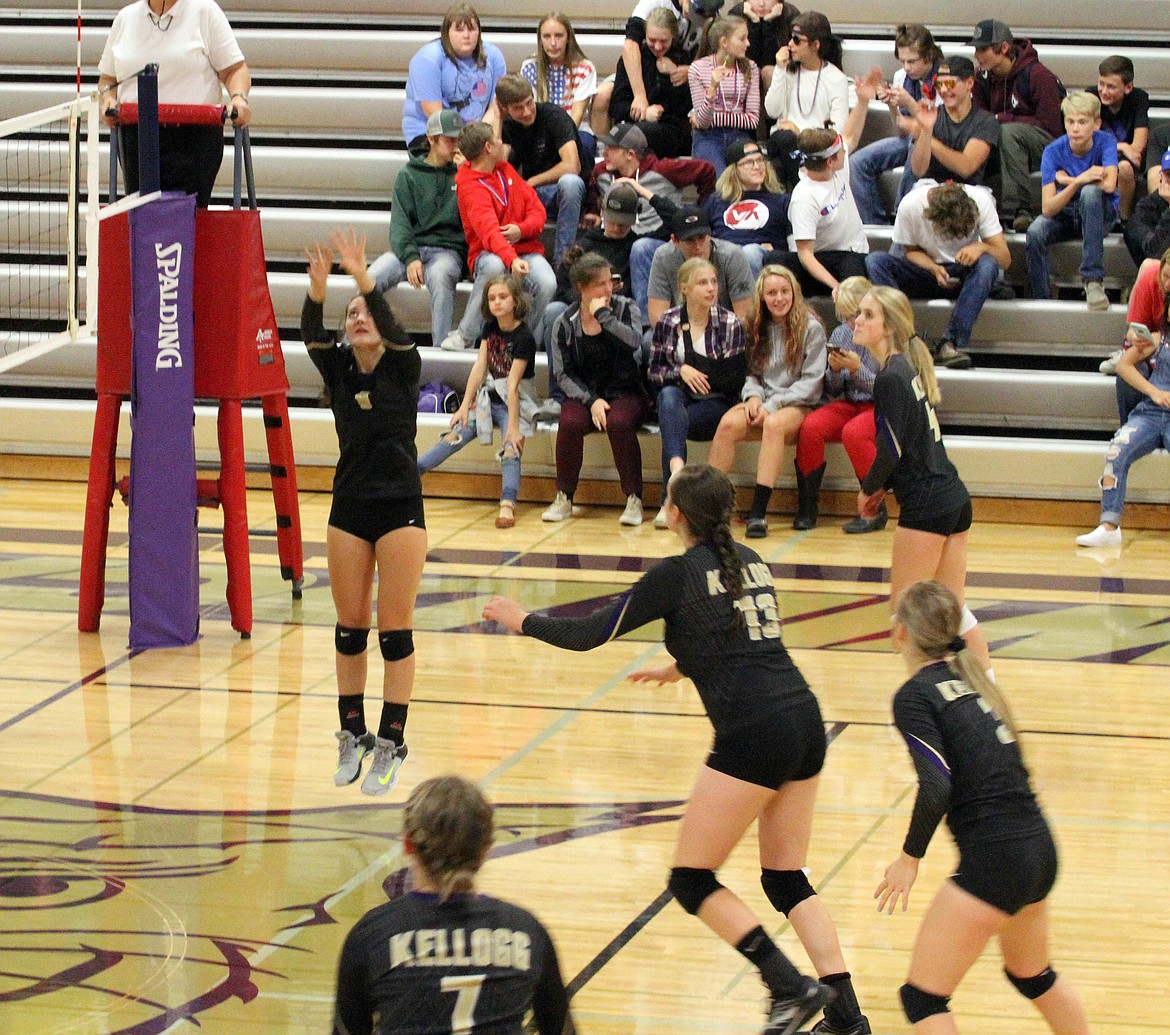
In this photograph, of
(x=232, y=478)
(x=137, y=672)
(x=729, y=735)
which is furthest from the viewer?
(x=232, y=478)

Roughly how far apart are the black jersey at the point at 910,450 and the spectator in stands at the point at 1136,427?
3.54 metres

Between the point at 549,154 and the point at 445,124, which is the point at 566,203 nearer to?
the point at 549,154

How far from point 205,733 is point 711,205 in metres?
5.62

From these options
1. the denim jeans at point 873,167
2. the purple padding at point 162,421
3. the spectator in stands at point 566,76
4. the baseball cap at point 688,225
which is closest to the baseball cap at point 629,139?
the spectator in stands at point 566,76

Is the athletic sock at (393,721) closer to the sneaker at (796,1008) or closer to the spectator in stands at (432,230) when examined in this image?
the sneaker at (796,1008)

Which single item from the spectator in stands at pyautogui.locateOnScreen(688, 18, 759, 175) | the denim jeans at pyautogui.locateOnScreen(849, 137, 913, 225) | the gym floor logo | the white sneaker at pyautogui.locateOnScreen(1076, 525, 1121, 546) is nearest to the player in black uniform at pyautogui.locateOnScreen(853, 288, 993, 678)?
the gym floor logo

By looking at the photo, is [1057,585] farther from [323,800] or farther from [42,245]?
[42,245]

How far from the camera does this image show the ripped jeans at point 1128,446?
9.85 meters

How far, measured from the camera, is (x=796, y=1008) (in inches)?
165

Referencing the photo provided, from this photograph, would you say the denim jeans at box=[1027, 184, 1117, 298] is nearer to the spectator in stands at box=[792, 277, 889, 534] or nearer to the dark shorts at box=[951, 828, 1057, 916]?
the spectator in stands at box=[792, 277, 889, 534]

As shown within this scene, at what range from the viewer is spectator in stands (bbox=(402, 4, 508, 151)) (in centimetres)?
1170

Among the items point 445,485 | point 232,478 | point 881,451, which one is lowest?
point 445,485

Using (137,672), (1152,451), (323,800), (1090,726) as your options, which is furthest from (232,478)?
(1152,451)

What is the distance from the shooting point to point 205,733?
6.80 metres
